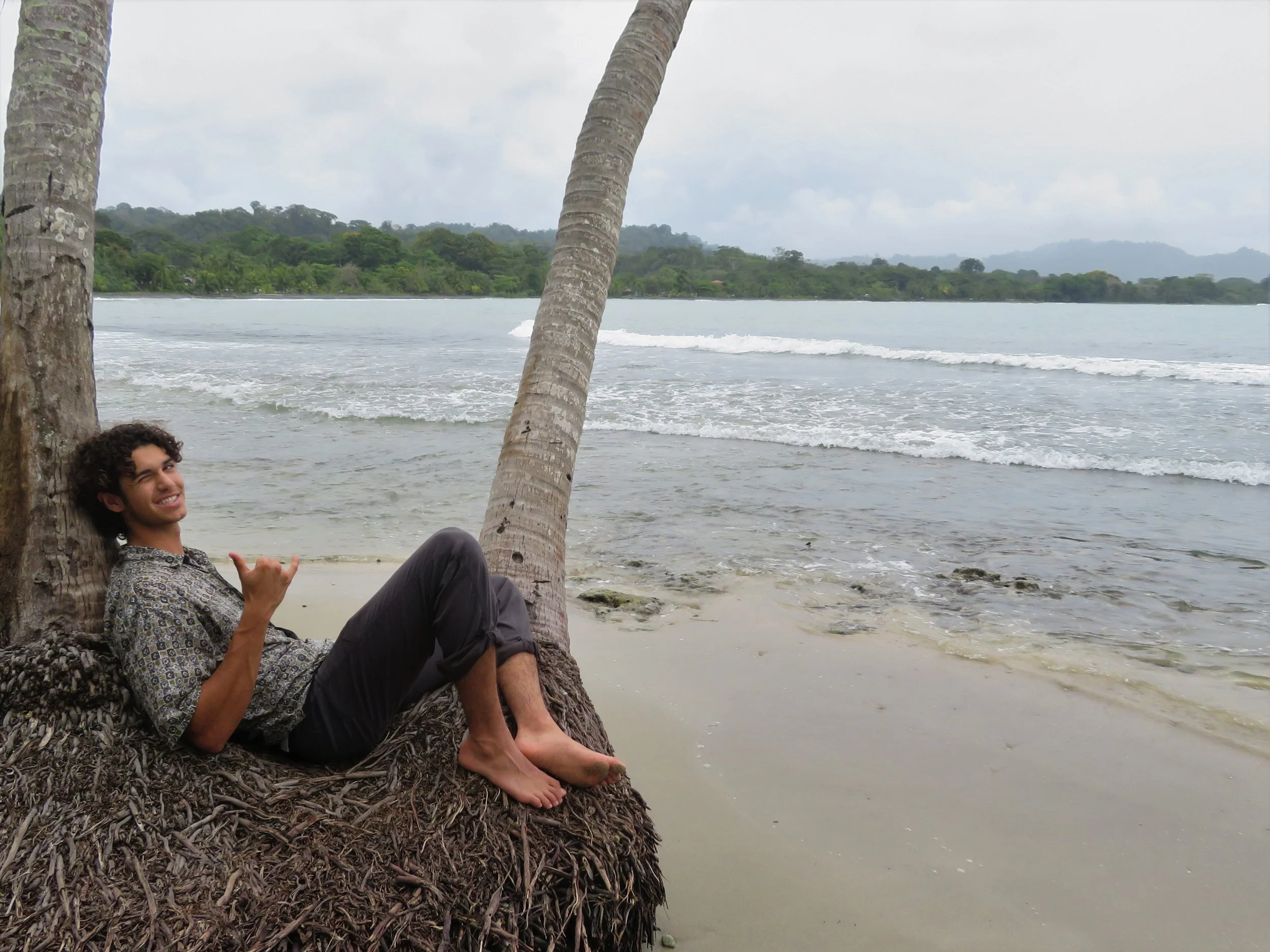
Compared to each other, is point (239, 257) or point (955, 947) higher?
point (239, 257)

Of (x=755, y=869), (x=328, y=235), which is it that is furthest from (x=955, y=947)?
(x=328, y=235)

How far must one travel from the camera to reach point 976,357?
80.9 feet

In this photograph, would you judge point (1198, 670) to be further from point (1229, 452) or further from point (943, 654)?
point (1229, 452)

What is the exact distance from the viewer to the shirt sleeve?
241 centimetres

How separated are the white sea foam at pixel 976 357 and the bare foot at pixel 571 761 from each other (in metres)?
12.1

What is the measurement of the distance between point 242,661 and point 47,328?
1.21 metres

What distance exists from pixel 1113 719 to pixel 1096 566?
9.79 ft

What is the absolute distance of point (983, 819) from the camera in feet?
11.3

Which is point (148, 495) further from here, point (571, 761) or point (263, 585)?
point (571, 761)

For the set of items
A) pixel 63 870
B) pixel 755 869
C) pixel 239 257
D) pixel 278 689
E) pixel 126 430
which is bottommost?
pixel 755 869

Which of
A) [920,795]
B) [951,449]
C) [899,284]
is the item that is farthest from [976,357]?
A: [899,284]

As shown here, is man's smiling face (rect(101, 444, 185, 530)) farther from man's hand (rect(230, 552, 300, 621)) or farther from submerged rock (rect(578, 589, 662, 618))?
submerged rock (rect(578, 589, 662, 618))

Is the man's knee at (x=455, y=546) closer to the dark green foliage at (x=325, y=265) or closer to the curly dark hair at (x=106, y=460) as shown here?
the curly dark hair at (x=106, y=460)

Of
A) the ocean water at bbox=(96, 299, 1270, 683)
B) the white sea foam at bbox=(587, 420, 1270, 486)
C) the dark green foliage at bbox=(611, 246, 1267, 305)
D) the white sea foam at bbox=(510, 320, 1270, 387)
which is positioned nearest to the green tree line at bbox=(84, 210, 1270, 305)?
the dark green foliage at bbox=(611, 246, 1267, 305)
